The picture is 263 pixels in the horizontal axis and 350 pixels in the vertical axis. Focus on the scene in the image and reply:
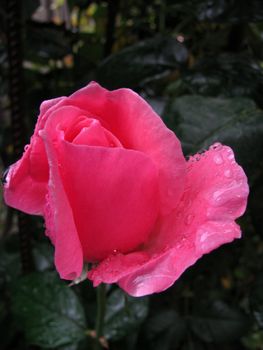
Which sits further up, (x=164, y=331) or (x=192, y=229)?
(x=192, y=229)

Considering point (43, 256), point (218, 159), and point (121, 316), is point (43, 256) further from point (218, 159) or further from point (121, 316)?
point (218, 159)

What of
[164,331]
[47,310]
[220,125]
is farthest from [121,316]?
[220,125]

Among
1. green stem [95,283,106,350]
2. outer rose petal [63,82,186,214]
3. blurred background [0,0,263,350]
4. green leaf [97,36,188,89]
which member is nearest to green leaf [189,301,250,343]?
blurred background [0,0,263,350]

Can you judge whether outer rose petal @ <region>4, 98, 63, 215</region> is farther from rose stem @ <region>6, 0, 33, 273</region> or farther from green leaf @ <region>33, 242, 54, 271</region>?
green leaf @ <region>33, 242, 54, 271</region>

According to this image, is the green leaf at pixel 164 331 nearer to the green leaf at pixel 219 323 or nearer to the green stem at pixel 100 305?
the green leaf at pixel 219 323

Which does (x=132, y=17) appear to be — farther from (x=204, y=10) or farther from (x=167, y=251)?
(x=167, y=251)
